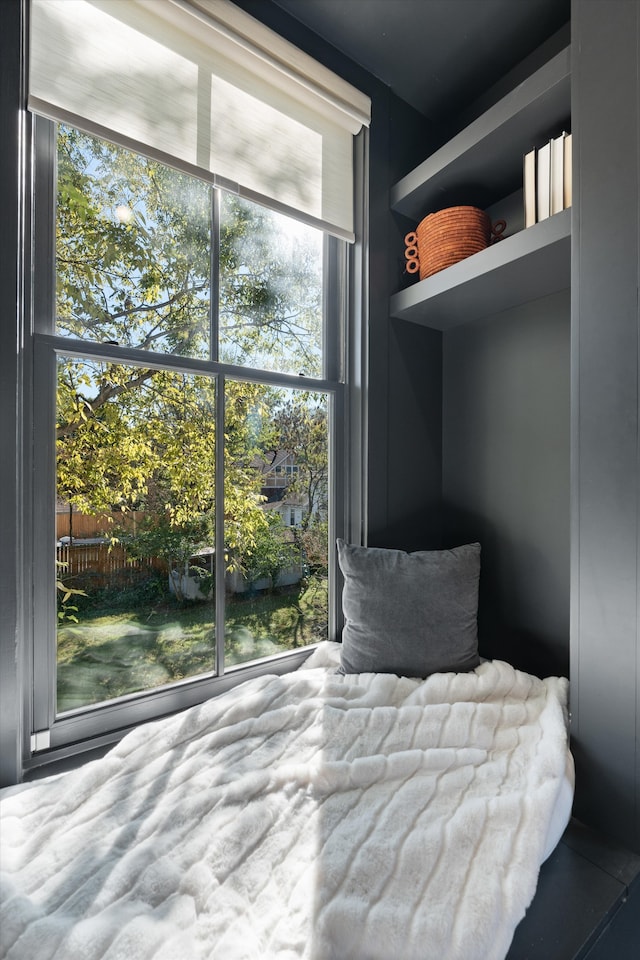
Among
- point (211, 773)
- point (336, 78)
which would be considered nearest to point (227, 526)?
point (211, 773)

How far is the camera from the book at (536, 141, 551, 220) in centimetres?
128

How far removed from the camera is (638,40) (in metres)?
1.02

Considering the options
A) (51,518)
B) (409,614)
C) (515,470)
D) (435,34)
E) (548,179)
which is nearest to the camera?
(51,518)

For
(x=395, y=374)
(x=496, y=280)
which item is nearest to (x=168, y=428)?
(x=395, y=374)

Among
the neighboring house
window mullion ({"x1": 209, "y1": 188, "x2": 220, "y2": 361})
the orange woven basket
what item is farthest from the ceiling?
the neighboring house

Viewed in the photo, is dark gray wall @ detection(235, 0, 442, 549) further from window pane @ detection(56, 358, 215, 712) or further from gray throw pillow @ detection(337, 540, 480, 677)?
window pane @ detection(56, 358, 215, 712)

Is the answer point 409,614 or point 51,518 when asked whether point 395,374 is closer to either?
point 409,614

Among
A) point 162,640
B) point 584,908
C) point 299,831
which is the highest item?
point 162,640

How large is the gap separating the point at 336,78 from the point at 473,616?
1.88 metres

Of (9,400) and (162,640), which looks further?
(162,640)

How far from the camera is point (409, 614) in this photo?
1.41m

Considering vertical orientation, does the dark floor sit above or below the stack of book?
below

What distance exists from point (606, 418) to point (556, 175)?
0.74 meters

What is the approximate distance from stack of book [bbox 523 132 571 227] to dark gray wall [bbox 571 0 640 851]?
0.42 feet
